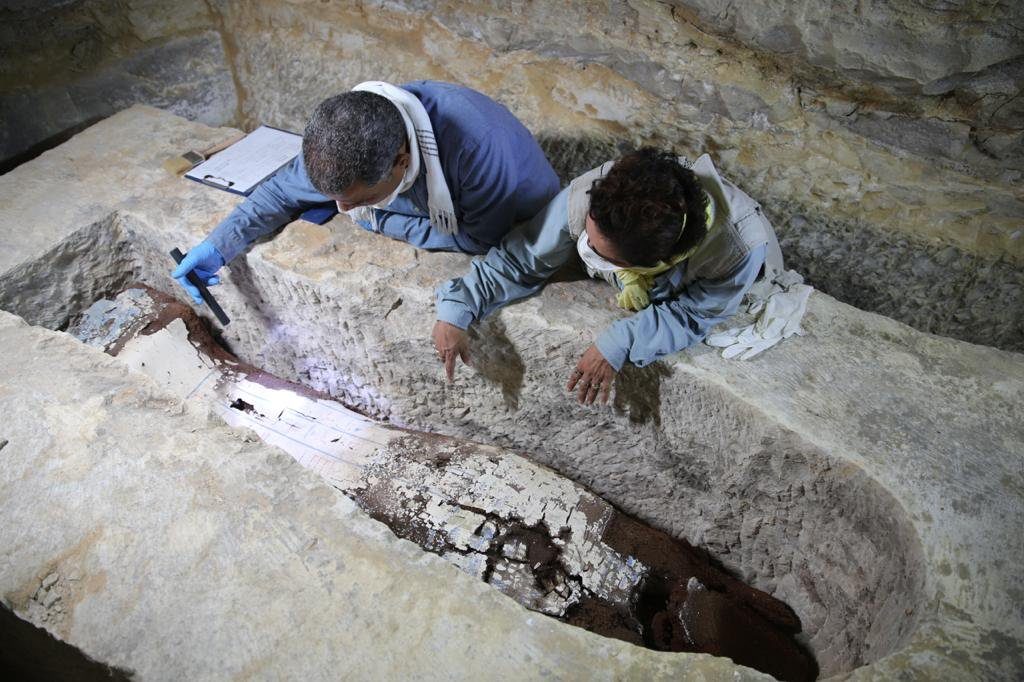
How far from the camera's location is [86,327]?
2.72m

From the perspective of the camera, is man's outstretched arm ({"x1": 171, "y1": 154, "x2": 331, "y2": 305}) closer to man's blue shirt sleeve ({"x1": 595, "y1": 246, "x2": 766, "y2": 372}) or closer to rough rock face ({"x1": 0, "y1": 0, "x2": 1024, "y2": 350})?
rough rock face ({"x1": 0, "y1": 0, "x2": 1024, "y2": 350})

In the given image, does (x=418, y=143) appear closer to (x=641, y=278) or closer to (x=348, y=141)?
(x=348, y=141)

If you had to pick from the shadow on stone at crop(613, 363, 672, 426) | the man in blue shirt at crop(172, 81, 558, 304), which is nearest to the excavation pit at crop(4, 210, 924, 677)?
the shadow on stone at crop(613, 363, 672, 426)

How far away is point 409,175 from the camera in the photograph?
2133 mm

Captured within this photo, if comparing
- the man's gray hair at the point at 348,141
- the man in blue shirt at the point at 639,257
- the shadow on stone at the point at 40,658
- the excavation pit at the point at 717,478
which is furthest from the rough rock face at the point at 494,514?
the man's gray hair at the point at 348,141

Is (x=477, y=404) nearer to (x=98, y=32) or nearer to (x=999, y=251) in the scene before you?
(x=999, y=251)

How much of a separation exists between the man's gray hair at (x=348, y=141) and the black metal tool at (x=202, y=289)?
2.80ft

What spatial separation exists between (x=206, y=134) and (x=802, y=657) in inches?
132

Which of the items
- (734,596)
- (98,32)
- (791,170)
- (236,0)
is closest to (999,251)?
(791,170)

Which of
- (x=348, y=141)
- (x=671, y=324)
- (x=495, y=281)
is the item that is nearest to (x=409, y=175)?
(x=348, y=141)

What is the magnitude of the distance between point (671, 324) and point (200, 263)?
67.8 inches

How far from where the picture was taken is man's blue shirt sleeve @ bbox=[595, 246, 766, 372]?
193 centimetres

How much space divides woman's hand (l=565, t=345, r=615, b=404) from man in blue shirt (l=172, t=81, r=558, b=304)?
0.60 m

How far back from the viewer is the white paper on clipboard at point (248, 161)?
2.80m
